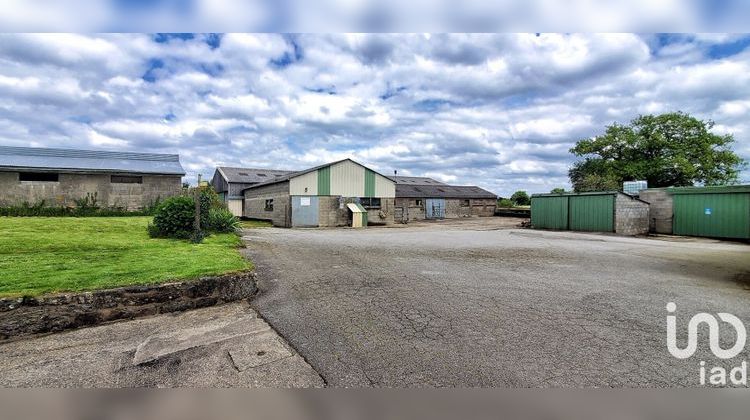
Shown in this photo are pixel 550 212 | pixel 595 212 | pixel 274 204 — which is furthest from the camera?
pixel 274 204

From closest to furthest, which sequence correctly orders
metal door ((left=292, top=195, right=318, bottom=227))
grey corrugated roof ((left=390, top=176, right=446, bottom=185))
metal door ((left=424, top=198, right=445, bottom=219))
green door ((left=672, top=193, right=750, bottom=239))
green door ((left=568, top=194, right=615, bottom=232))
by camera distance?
green door ((left=672, top=193, right=750, bottom=239)) < green door ((left=568, top=194, right=615, bottom=232)) < metal door ((left=292, top=195, right=318, bottom=227)) < metal door ((left=424, top=198, right=445, bottom=219)) < grey corrugated roof ((left=390, top=176, right=446, bottom=185))

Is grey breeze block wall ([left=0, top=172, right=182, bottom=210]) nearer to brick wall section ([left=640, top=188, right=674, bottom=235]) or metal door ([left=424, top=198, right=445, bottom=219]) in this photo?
metal door ([left=424, top=198, right=445, bottom=219])

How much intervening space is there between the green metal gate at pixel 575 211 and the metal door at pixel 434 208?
12.6 metres

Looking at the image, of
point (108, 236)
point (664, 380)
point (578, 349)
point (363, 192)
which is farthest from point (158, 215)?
point (363, 192)

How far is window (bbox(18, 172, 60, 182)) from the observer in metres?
18.9

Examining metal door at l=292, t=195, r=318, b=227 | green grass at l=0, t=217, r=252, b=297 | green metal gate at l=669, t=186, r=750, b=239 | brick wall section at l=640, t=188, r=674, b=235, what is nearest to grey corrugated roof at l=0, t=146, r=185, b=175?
metal door at l=292, t=195, r=318, b=227

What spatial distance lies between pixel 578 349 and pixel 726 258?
10.4 m

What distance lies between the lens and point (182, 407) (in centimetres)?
248

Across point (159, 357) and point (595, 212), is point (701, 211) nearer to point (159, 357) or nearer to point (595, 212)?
A: point (595, 212)

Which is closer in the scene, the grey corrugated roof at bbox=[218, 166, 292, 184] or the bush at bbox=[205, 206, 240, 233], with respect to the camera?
the bush at bbox=[205, 206, 240, 233]

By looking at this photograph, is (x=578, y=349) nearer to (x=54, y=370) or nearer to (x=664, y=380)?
(x=664, y=380)

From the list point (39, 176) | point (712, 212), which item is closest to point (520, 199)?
point (712, 212)

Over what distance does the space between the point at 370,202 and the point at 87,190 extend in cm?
1662

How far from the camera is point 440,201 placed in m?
35.9
